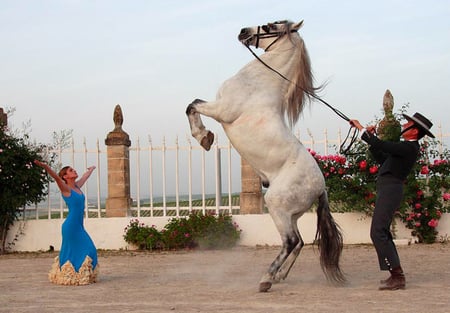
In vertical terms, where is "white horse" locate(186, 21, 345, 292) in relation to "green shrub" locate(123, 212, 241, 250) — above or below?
above

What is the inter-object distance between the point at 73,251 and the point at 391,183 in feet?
11.5

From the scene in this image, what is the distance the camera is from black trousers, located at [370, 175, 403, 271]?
6.25m

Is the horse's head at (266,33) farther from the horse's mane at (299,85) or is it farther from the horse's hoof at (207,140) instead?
the horse's hoof at (207,140)

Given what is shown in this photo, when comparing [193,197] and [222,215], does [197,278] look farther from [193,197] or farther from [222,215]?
[193,197]

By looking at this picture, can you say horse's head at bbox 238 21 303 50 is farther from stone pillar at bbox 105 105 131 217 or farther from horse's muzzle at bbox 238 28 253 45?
stone pillar at bbox 105 105 131 217

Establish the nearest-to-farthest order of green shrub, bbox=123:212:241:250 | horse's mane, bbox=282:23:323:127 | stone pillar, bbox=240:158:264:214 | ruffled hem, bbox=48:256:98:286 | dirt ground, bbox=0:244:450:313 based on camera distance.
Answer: dirt ground, bbox=0:244:450:313
horse's mane, bbox=282:23:323:127
ruffled hem, bbox=48:256:98:286
green shrub, bbox=123:212:241:250
stone pillar, bbox=240:158:264:214

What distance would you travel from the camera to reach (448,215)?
11.5m

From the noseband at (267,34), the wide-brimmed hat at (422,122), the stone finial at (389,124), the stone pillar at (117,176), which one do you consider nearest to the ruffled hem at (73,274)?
the noseband at (267,34)

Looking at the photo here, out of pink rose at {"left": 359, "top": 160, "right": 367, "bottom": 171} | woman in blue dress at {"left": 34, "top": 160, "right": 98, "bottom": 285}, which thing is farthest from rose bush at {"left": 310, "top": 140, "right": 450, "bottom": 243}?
woman in blue dress at {"left": 34, "top": 160, "right": 98, "bottom": 285}

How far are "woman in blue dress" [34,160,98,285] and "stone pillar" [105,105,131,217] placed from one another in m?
4.39

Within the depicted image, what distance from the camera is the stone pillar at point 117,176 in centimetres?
1206

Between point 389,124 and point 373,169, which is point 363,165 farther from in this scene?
point 389,124

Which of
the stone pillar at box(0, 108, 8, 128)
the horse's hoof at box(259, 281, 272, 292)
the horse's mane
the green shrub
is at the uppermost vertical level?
the stone pillar at box(0, 108, 8, 128)

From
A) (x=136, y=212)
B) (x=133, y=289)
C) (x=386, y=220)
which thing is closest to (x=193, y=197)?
(x=136, y=212)
